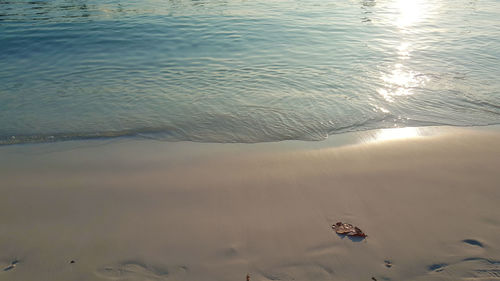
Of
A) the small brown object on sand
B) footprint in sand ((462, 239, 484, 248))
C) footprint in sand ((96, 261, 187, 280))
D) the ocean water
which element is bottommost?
footprint in sand ((96, 261, 187, 280))

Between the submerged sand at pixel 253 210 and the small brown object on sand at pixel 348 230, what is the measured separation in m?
0.06

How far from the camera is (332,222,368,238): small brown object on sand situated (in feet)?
10.1

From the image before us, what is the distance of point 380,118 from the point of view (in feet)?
18.7

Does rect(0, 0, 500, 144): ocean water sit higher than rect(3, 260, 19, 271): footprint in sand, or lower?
higher

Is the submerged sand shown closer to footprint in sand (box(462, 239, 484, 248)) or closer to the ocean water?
footprint in sand (box(462, 239, 484, 248))

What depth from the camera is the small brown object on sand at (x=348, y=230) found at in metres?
3.09

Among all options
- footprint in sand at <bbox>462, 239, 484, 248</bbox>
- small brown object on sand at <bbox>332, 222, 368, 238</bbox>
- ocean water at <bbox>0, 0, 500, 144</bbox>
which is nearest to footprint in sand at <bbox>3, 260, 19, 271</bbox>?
small brown object on sand at <bbox>332, 222, 368, 238</bbox>

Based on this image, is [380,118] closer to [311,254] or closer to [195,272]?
[311,254]

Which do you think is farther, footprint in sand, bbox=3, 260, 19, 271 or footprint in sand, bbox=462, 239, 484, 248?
footprint in sand, bbox=462, 239, 484, 248

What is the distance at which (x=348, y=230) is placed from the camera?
3.14 meters

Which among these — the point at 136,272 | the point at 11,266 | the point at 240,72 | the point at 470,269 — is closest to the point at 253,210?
the point at 136,272

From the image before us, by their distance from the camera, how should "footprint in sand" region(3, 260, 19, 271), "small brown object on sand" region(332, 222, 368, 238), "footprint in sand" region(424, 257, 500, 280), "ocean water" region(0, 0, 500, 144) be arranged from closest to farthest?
"footprint in sand" region(424, 257, 500, 280), "footprint in sand" region(3, 260, 19, 271), "small brown object on sand" region(332, 222, 368, 238), "ocean water" region(0, 0, 500, 144)

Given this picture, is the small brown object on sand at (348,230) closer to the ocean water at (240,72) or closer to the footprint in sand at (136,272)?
the footprint in sand at (136,272)

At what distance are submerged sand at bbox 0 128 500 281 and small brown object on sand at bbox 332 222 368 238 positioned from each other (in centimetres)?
6
